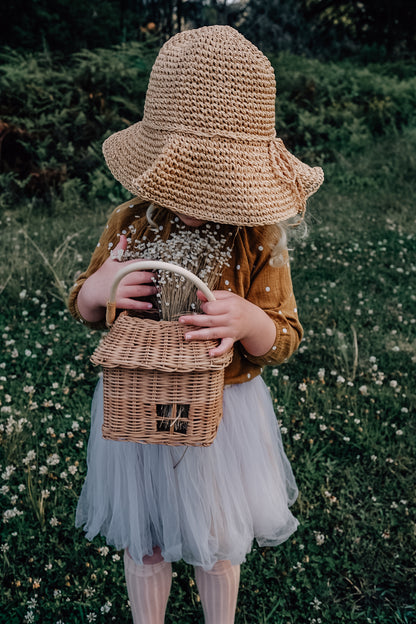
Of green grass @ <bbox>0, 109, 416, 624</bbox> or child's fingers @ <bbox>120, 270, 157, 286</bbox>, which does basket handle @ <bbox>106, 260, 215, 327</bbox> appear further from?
green grass @ <bbox>0, 109, 416, 624</bbox>

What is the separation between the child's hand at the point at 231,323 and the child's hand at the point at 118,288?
23 cm

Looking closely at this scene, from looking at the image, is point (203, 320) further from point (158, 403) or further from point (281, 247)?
point (281, 247)

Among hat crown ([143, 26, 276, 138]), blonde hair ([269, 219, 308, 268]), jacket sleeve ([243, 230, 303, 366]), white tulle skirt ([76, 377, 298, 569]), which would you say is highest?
hat crown ([143, 26, 276, 138])

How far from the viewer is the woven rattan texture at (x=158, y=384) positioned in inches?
60.6

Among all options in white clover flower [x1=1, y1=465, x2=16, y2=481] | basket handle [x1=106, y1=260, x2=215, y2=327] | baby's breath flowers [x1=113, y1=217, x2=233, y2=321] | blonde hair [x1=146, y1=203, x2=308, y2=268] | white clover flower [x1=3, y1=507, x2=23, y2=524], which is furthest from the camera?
white clover flower [x1=1, y1=465, x2=16, y2=481]

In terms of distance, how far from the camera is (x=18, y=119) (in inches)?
324

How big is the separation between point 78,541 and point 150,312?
1759 millimetres

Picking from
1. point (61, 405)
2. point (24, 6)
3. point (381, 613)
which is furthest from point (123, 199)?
point (381, 613)

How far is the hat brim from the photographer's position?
5.46 feet

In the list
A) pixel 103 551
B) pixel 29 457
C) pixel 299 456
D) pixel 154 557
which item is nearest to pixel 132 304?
pixel 154 557

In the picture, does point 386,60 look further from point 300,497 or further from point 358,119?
point 300,497

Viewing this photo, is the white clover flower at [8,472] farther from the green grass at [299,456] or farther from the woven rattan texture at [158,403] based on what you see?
the woven rattan texture at [158,403]

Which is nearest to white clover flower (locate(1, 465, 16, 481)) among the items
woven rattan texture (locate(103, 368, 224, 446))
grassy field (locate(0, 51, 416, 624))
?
grassy field (locate(0, 51, 416, 624))

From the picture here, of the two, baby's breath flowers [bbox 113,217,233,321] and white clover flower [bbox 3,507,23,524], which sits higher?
baby's breath flowers [bbox 113,217,233,321]
